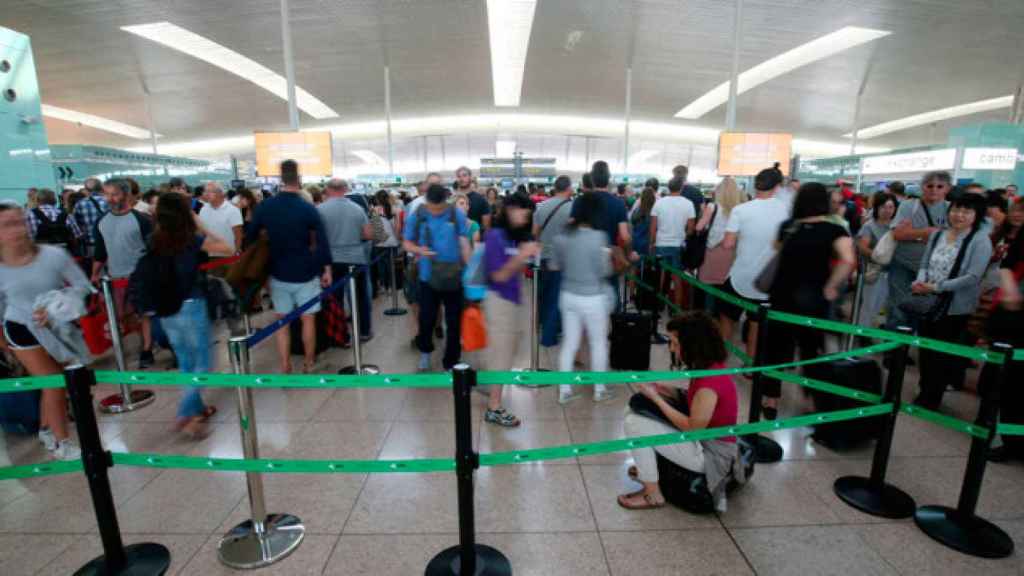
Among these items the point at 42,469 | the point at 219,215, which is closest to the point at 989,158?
the point at 219,215

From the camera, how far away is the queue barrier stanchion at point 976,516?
232cm

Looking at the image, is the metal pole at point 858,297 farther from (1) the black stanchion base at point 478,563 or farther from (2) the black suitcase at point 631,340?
(1) the black stanchion base at point 478,563

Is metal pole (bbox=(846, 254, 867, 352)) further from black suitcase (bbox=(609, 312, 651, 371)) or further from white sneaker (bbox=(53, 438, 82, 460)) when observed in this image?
white sneaker (bbox=(53, 438, 82, 460))

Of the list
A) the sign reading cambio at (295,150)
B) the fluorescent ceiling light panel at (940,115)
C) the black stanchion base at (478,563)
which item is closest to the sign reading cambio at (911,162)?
the fluorescent ceiling light panel at (940,115)

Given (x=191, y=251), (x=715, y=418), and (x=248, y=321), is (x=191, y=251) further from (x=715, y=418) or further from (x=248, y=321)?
(x=715, y=418)

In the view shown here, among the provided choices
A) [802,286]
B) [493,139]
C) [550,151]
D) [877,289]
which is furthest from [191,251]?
[550,151]

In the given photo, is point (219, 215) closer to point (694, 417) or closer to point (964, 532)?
point (694, 417)

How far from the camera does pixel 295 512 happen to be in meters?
2.68

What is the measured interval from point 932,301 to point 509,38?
1446cm

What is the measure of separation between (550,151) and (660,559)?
45.4m

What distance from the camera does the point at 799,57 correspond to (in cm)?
1550

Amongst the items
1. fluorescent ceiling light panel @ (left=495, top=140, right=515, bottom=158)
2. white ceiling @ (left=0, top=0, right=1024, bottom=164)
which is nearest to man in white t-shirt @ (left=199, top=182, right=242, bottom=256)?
white ceiling @ (left=0, top=0, right=1024, bottom=164)

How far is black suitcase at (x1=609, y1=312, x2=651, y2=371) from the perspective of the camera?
187 inches

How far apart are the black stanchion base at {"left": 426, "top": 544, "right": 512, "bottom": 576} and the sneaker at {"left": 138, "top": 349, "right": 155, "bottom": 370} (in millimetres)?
4474
